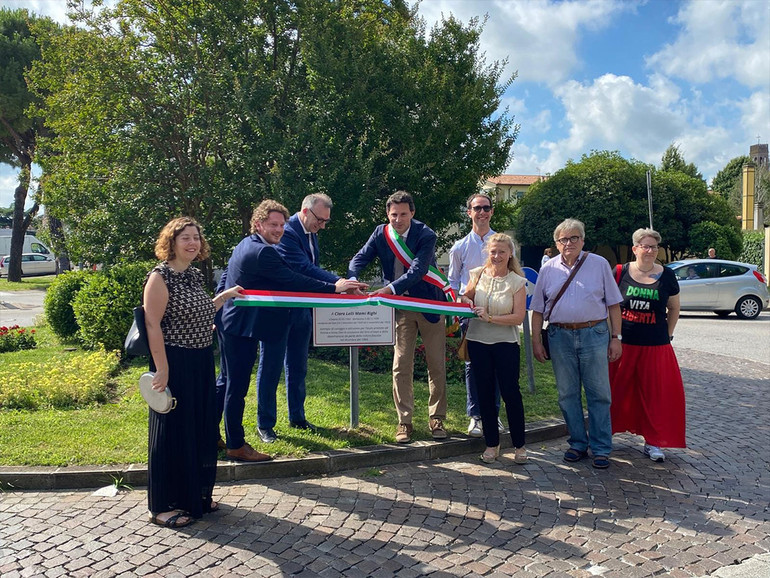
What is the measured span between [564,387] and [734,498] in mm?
1491

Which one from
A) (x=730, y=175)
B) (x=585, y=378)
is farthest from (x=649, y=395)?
(x=730, y=175)

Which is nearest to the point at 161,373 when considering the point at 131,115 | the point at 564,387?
the point at 564,387

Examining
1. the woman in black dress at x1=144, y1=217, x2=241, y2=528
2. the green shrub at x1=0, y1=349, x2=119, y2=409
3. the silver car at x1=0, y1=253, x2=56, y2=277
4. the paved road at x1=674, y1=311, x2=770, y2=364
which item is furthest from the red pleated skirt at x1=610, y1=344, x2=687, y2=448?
the silver car at x1=0, y1=253, x2=56, y2=277

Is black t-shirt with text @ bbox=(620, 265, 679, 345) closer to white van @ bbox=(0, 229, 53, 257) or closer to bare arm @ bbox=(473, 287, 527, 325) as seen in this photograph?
bare arm @ bbox=(473, 287, 527, 325)

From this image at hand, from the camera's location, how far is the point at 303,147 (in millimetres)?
9664

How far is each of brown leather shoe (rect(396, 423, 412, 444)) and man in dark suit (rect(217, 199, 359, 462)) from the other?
1.25 metres

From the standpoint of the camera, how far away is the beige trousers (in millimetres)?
5855

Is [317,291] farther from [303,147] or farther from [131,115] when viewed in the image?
[131,115]

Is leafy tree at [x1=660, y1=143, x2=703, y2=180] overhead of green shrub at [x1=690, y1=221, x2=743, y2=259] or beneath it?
overhead

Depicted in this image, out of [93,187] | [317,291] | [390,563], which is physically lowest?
[390,563]

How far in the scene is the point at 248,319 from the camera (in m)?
5.10

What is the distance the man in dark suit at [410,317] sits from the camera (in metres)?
5.75

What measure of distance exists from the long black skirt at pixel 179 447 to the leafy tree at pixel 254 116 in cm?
545

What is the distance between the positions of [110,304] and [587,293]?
7.57 meters
